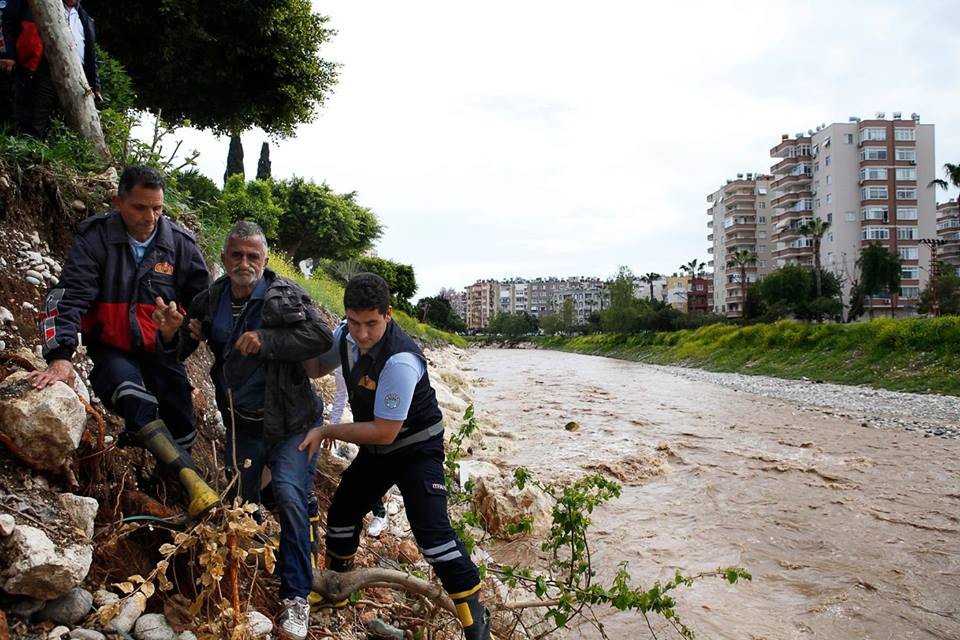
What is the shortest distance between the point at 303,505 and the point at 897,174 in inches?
3053

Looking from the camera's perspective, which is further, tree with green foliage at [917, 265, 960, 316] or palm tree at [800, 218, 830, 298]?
palm tree at [800, 218, 830, 298]

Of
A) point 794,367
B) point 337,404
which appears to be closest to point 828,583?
point 337,404

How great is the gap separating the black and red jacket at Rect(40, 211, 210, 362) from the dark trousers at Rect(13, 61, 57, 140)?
3387mm

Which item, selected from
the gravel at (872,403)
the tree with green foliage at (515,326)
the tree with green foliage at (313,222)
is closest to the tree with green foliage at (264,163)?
the tree with green foliage at (313,222)

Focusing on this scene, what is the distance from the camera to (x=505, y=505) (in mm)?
6121

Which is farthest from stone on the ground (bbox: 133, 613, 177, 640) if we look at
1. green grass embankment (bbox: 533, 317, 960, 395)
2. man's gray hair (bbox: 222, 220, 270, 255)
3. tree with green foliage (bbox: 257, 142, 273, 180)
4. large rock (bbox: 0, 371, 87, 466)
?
tree with green foliage (bbox: 257, 142, 273, 180)

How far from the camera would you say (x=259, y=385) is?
311 cm

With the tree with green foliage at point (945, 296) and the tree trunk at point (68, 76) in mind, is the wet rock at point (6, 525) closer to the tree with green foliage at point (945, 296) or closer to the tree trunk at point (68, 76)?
the tree trunk at point (68, 76)

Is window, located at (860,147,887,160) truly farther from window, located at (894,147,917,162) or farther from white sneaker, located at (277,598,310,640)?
white sneaker, located at (277,598,310,640)

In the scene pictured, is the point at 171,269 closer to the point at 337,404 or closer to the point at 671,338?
the point at 337,404

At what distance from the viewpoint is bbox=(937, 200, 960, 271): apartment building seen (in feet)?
255

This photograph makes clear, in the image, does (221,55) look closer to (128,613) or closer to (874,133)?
(128,613)

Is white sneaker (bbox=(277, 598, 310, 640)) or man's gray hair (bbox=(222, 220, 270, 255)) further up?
man's gray hair (bbox=(222, 220, 270, 255))

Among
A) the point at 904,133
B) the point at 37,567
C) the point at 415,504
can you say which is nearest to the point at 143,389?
the point at 37,567
